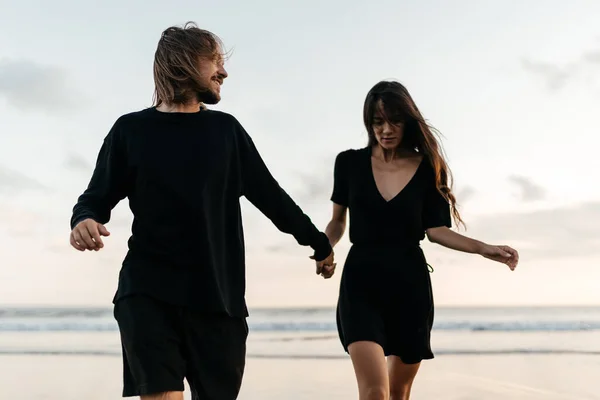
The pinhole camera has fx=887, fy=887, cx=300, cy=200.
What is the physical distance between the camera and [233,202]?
3.37 meters

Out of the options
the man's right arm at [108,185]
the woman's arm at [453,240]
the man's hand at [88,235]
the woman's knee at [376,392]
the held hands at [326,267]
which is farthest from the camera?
the woman's arm at [453,240]

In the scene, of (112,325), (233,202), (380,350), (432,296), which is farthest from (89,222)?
(112,325)

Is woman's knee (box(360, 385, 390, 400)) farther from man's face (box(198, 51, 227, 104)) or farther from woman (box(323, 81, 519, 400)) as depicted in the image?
man's face (box(198, 51, 227, 104))

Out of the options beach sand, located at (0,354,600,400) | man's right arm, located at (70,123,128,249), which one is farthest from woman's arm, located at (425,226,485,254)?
beach sand, located at (0,354,600,400)

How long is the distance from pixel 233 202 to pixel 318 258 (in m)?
0.66

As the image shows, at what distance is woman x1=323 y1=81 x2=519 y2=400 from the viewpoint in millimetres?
4496

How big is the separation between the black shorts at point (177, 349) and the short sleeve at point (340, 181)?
1519mm

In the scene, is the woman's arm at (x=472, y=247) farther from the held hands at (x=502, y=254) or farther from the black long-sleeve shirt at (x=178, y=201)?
the black long-sleeve shirt at (x=178, y=201)

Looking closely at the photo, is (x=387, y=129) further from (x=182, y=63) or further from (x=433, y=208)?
(x=182, y=63)

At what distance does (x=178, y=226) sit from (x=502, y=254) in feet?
6.66

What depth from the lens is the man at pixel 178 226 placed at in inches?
124

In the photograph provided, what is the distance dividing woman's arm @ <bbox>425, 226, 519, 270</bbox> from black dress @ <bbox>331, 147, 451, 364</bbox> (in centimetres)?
12

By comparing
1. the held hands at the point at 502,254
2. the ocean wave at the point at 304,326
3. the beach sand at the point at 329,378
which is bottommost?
the beach sand at the point at 329,378

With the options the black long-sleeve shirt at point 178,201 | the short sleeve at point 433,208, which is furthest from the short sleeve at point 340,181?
the black long-sleeve shirt at point 178,201
